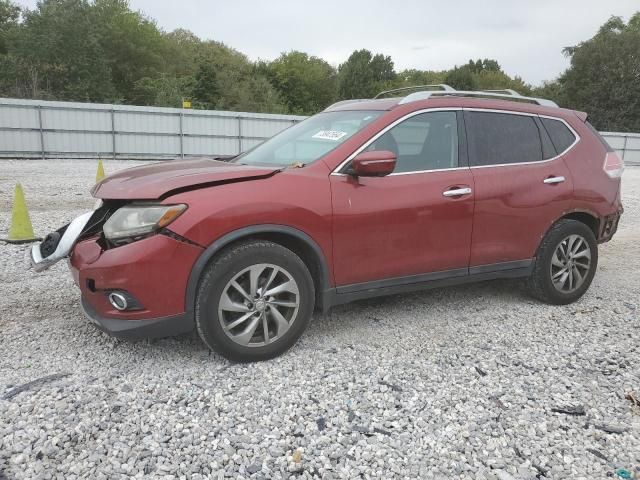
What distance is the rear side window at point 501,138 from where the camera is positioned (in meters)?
4.18

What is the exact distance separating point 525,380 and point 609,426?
1.84ft

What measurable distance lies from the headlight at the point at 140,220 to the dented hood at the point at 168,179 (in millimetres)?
75

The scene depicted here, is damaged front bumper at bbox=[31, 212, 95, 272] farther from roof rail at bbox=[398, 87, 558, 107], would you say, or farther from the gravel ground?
roof rail at bbox=[398, 87, 558, 107]

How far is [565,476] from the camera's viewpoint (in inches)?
96.7

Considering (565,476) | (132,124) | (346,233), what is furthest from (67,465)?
(132,124)

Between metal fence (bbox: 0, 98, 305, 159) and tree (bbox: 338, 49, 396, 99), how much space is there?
3674 centimetres

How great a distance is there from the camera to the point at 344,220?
11.5 feet

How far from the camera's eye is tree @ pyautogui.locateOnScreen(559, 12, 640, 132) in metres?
44.5

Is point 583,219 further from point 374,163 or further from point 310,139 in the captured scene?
point 310,139

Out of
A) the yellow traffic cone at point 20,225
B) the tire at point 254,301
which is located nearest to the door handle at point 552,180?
the tire at point 254,301

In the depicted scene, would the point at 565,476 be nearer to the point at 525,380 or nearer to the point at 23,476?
the point at 525,380

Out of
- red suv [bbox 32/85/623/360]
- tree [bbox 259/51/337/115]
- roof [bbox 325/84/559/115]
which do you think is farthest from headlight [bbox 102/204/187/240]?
tree [bbox 259/51/337/115]

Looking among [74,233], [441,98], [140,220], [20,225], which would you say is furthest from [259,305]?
[20,225]

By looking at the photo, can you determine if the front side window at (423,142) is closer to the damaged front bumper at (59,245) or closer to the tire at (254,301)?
the tire at (254,301)
